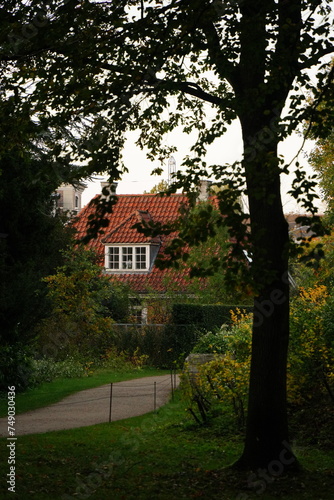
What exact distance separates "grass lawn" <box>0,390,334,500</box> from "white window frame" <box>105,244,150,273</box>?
20396mm

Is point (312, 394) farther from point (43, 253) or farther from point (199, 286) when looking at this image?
point (199, 286)

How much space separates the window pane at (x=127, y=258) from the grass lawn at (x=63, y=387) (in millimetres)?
9104

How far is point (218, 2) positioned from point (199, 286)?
2217 cm

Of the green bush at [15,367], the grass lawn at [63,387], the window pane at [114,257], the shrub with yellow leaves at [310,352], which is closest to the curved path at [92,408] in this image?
the grass lawn at [63,387]

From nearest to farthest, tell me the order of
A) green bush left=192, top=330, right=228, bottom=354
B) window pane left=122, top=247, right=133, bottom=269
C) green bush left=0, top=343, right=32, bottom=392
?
1. green bush left=192, top=330, right=228, bottom=354
2. green bush left=0, top=343, right=32, bottom=392
3. window pane left=122, top=247, right=133, bottom=269

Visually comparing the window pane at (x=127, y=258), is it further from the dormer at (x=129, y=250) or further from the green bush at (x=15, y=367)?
the green bush at (x=15, y=367)

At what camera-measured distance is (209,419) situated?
14477mm

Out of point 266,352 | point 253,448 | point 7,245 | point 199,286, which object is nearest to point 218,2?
point 266,352

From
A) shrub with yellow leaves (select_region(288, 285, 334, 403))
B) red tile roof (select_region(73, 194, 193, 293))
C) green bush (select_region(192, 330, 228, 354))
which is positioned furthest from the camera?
red tile roof (select_region(73, 194, 193, 293))

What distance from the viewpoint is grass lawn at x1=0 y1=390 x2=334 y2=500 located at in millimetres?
9266

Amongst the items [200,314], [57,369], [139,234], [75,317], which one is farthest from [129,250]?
[57,369]

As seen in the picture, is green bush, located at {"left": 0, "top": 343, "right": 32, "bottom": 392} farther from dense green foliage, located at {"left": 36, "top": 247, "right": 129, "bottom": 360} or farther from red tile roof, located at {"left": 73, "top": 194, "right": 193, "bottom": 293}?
red tile roof, located at {"left": 73, "top": 194, "right": 193, "bottom": 293}

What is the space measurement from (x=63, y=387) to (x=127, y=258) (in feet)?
47.7

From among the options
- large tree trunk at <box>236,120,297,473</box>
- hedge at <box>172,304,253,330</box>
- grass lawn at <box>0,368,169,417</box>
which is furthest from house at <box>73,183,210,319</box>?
large tree trunk at <box>236,120,297,473</box>
